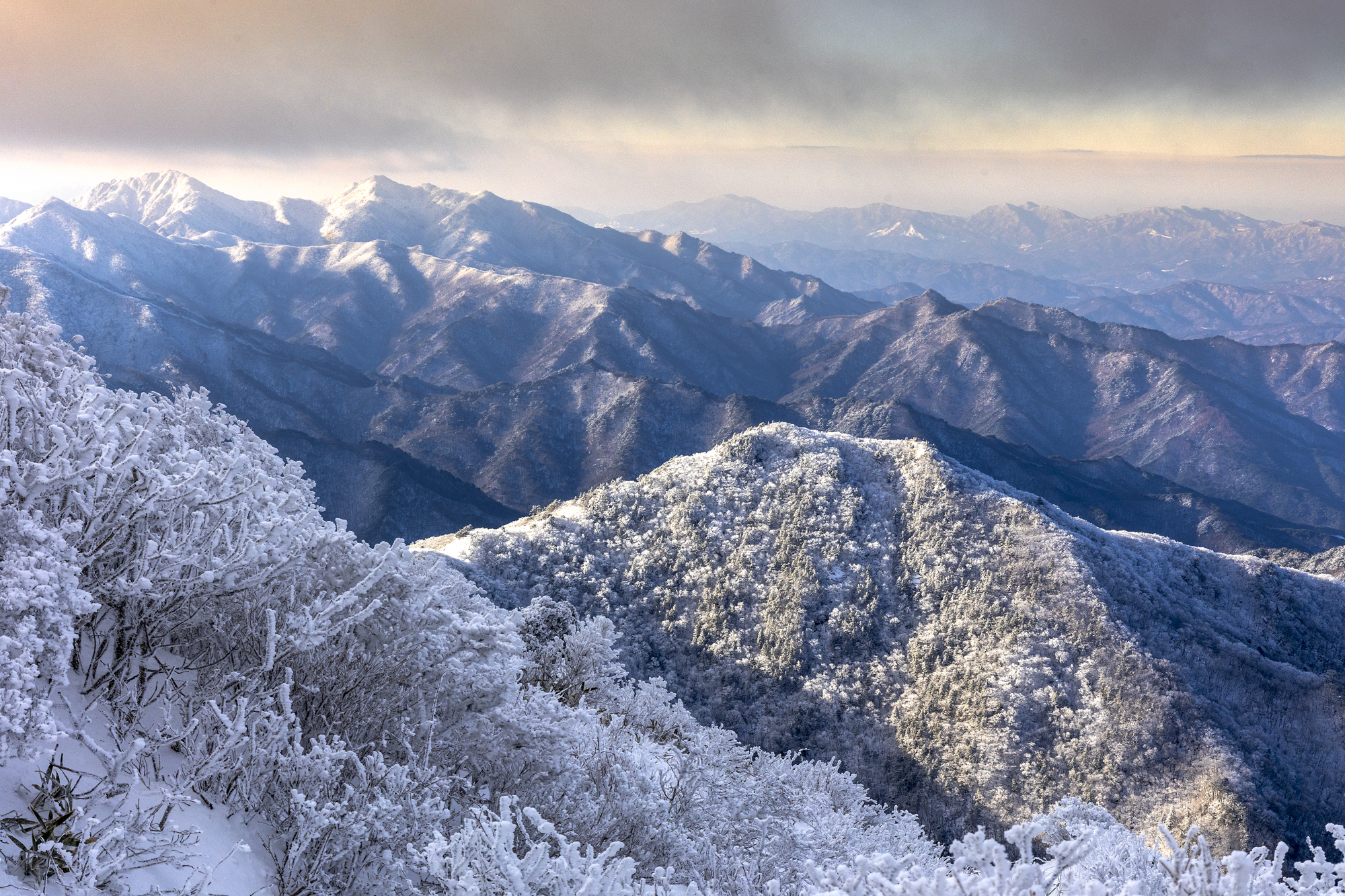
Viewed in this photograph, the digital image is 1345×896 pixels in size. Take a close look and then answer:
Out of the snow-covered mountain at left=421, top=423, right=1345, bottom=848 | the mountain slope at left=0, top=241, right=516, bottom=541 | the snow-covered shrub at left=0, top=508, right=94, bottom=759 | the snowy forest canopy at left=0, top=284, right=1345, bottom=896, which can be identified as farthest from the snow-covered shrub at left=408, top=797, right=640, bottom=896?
the mountain slope at left=0, top=241, right=516, bottom=541

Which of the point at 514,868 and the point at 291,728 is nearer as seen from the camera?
the point at 514,868

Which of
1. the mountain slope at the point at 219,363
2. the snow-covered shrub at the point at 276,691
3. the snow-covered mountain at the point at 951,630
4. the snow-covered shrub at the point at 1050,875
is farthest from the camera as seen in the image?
the mountain slope at the point at 219,363

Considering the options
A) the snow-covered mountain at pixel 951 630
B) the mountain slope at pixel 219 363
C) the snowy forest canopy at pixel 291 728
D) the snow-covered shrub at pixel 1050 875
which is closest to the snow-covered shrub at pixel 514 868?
the snowy forest canopy at pixel 291 728

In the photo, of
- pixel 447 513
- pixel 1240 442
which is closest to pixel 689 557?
pixel 447 513

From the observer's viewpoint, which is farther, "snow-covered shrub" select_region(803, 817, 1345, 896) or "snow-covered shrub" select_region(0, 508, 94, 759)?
"snow-covered shrub" select_region(0, 508, 94, 759)

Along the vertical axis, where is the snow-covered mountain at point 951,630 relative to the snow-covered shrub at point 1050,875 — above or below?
below

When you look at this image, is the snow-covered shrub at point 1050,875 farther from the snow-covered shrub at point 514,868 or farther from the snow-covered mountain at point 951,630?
the snow-covered mountain at point 951,630

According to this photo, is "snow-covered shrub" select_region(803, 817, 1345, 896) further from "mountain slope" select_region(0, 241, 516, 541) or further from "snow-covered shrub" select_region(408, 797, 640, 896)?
"mountain slope" select_region(0, 241, 516, 541)

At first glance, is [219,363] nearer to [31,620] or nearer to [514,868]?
[31,620]

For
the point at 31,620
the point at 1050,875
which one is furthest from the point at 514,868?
the point at 31,620
